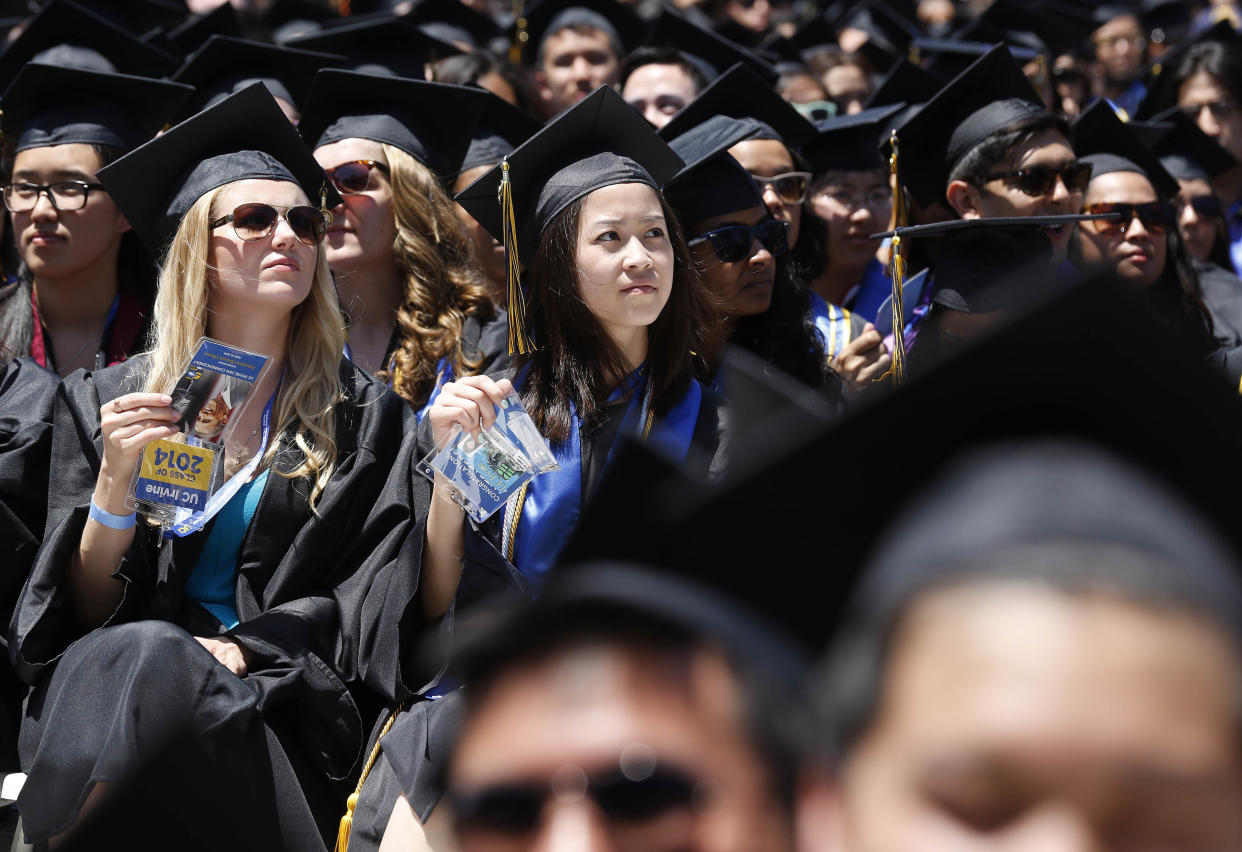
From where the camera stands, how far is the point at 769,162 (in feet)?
16.5

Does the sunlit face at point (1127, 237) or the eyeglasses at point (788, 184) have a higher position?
the eyeglasses at point (788, 184)

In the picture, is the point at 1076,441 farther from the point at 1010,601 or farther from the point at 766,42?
the point at 766,42

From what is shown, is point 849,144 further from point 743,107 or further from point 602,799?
point 602,799

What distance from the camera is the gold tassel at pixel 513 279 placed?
12.3 feet

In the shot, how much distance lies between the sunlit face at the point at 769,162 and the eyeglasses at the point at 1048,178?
34.9 inches

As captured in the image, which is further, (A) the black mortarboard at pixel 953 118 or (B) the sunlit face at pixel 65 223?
(A) the black mortarboard at pixel 953 118

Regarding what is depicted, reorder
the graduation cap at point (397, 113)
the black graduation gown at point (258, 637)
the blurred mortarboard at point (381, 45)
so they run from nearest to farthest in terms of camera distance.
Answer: the black graduation gown at point (258, 637) → the graduation cap at point (397, 113) → the blurred mortarboard at point (381, 45)

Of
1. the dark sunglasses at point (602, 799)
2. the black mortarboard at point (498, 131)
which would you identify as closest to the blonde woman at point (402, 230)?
the black mortarboard at point (498, 131)

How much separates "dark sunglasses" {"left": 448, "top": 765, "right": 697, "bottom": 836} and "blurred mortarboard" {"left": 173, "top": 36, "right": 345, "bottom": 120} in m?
4.75

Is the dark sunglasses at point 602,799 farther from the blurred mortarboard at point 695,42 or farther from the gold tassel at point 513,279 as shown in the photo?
the blurred mortarboard at point 695,42

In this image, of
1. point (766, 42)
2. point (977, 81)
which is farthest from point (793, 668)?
point (766, 42)

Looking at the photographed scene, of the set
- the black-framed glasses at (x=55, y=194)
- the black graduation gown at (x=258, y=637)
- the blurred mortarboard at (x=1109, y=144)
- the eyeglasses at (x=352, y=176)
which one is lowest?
the black graduation gown at (x=258, y=637)

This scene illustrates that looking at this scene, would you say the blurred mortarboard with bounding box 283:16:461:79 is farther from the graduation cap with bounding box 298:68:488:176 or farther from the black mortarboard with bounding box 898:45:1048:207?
the black mortarboard with bounding box 898:45:1048:207

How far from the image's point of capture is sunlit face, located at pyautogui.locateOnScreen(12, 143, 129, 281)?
14.5 ft
